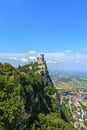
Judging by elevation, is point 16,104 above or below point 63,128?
above

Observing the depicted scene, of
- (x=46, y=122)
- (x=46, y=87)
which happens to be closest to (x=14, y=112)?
(x=46, y=122)

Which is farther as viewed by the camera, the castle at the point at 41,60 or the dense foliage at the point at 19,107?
the castle at the point at 41,60

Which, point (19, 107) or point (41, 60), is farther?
point (41, 60)

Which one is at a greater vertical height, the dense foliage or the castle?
the castle

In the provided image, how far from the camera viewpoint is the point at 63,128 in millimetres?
68500

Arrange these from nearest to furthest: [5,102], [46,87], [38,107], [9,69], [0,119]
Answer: [0,119] < [5,102] < [9,69] < [38,107] < [46,87]

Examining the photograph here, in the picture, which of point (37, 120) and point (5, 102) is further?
point (37, 120)

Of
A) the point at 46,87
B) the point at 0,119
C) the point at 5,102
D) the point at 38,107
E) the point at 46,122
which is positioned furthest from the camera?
the point at 46,87

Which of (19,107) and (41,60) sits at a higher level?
(41,60)

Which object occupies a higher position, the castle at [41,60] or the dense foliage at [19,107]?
the castle at [41,60]

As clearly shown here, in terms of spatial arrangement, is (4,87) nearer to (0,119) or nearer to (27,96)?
(0,119)

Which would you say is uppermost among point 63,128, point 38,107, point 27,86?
point 27,86

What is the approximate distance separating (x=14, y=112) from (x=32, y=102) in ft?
80.8

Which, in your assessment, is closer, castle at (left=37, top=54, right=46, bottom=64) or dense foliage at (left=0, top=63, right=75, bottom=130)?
dense foliage at (left=0, top=63, right=75, bottom=130)
